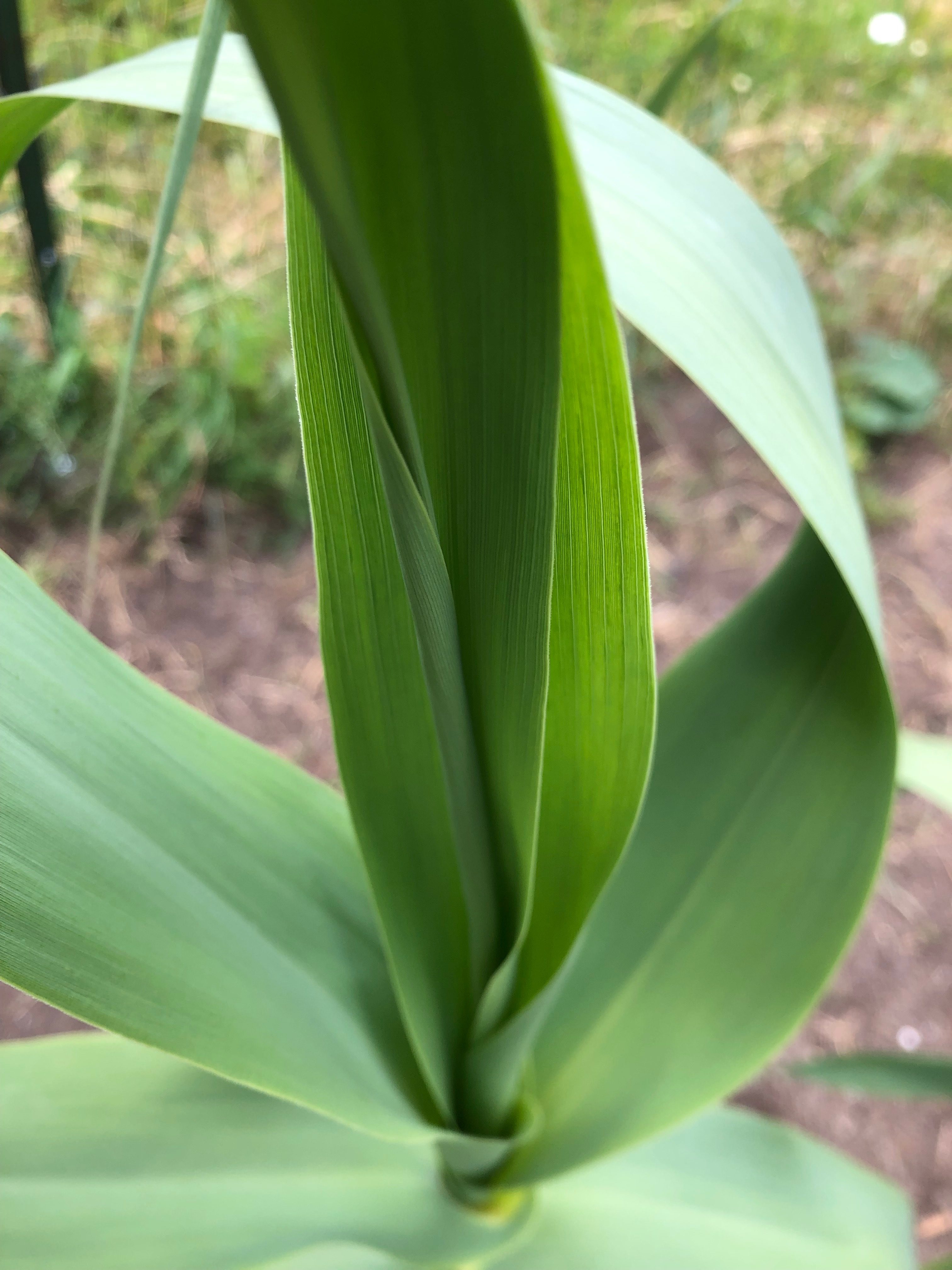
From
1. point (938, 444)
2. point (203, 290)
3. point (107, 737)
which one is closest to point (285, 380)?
point (203, 290)

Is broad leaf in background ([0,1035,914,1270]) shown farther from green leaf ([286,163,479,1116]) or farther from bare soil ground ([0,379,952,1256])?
bare soil ground ([0,379,952,1256])

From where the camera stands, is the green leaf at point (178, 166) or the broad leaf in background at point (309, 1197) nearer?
the green leaf at point (178, 166)

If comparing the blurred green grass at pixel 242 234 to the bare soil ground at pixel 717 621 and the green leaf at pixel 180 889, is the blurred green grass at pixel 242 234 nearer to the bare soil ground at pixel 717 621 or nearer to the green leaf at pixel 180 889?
the bare soil ground at pixel 717 621

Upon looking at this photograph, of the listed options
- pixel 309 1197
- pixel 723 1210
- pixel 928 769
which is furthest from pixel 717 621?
pixel 309 1197

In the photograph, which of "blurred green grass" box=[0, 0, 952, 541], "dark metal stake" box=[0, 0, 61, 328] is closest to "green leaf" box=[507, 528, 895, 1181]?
"dark metal stake" box=[0, 0, 61, 328]

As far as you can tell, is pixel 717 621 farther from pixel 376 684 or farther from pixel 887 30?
pixel 887 30

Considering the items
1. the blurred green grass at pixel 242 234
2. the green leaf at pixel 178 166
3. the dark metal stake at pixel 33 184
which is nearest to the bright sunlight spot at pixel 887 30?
the blurred green grass at pixel 242 234
